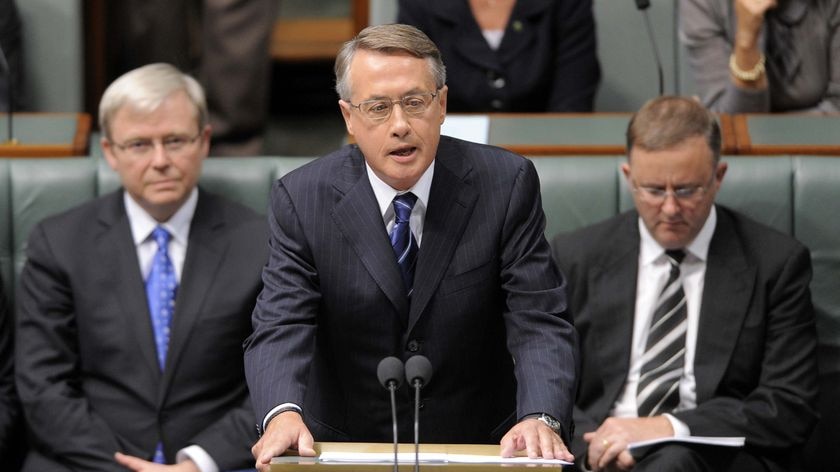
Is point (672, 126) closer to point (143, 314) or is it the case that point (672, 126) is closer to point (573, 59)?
point (573, 59)

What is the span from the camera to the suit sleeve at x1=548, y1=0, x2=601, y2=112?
384 cm

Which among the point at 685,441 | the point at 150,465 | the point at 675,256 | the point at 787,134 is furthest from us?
the point at 787,134

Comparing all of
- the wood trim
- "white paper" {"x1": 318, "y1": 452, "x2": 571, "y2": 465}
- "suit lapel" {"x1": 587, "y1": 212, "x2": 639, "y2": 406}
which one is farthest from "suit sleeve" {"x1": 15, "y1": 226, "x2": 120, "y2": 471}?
the wood trim

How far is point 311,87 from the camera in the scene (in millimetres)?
5508

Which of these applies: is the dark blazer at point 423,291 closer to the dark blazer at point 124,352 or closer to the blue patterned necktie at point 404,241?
the blue patterned necktie at point 404,241

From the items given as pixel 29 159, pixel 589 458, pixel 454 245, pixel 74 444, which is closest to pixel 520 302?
pixel 454 245

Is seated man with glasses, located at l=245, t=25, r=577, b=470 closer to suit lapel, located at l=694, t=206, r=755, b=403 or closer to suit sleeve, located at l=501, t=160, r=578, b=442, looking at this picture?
suit sleeve, located at l=501, t=160, r=578, b=442

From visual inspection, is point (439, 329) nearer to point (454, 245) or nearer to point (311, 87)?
point (454, 245)

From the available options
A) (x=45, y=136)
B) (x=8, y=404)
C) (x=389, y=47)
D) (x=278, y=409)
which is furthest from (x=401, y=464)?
(x=45, y=136)

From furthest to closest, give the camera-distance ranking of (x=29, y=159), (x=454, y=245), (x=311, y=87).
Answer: (x=311, y=87)
(x=29, y=159)
(x=454, y=245)

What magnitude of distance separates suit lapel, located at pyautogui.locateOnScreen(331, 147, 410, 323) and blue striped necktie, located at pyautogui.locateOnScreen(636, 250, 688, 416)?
824mm

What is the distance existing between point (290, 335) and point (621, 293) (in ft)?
3.29

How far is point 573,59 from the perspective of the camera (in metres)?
3.85

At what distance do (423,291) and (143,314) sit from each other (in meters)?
0.95
